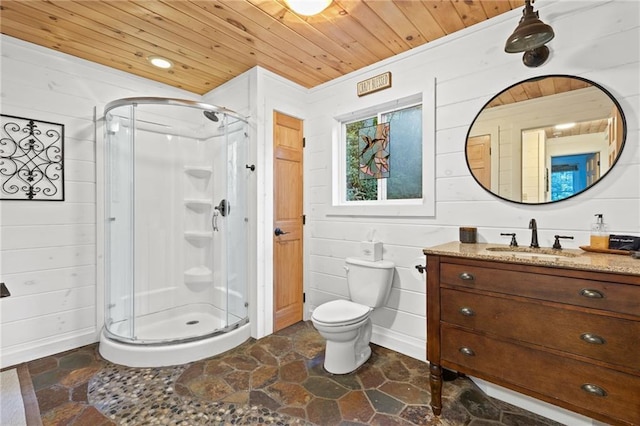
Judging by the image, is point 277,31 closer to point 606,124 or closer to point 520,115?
point 520,115

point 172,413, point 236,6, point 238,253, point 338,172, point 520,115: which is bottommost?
point 172,413

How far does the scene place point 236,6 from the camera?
5.80 ft

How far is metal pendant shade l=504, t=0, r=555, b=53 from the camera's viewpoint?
4.75 ft

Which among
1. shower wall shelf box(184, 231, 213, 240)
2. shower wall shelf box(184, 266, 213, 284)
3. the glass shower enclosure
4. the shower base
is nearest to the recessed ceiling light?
the glass shower enclosure

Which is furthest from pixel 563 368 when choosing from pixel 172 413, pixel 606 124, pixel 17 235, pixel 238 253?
pixel 17 235

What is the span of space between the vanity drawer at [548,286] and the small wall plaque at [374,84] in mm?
1594

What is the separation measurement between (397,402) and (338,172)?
1.90 metres

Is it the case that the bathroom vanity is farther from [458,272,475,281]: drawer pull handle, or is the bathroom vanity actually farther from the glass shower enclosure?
the glass shower enclosure

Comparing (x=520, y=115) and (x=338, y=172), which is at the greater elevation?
(x=520, y=115)

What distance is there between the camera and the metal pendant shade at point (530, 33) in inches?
56.9

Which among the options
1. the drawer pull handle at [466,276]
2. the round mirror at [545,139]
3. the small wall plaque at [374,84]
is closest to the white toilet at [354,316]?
the drawer pull handle at [466,276]

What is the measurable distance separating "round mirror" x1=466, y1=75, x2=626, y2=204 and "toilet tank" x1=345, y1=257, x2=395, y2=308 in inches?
36.6

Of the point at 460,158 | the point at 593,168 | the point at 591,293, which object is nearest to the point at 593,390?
the point at 591,293

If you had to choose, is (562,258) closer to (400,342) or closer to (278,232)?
(400,342)
